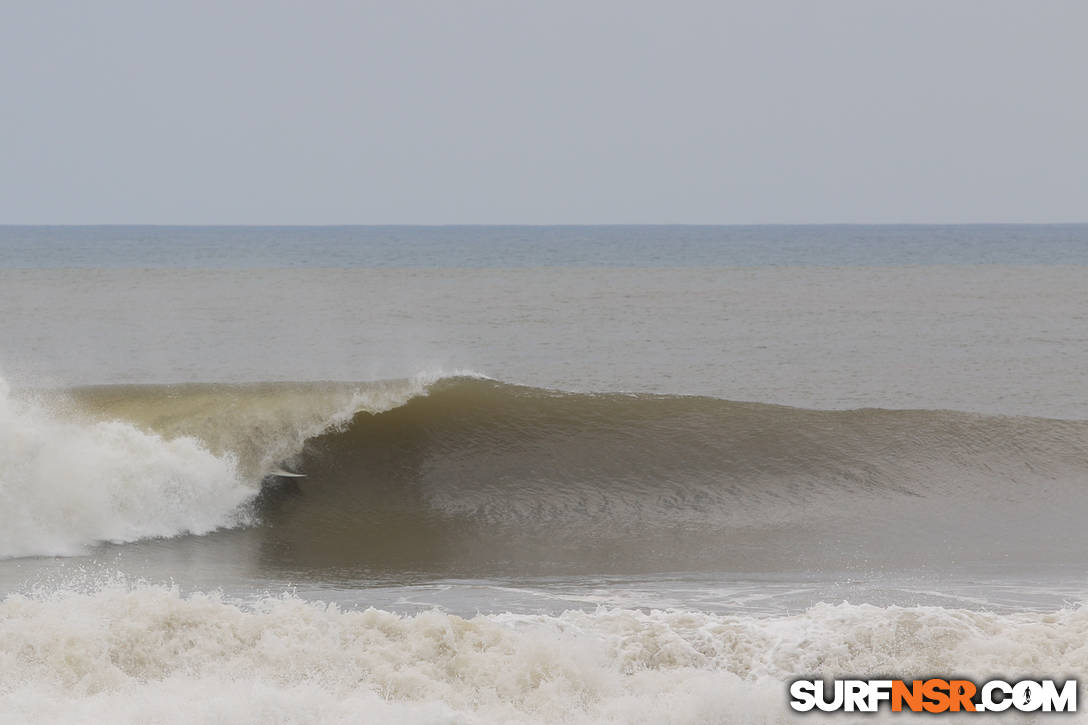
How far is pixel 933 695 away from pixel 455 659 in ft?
7.78

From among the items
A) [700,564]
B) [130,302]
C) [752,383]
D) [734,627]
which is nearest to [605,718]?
[734,627]

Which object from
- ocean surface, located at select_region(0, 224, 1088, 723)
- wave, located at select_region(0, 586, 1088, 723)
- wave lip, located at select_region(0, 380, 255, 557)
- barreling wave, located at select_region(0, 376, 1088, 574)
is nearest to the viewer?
wave, located at select_region(0, 586, 1088, 723)

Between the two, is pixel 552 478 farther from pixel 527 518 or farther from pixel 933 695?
pixel 933 695

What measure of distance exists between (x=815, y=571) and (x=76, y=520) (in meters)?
5.85

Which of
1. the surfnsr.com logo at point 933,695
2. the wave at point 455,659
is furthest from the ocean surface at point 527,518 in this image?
the surfnsr.com logo at point 933,695

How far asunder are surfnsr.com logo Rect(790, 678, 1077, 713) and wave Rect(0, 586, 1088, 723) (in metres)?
0.11

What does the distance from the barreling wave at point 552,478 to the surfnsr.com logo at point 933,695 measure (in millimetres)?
3095

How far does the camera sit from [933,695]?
5.54m

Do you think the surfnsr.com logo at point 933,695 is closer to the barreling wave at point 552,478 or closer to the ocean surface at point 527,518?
the ocean surface at point 527,518

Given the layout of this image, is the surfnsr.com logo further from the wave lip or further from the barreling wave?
the wave lip


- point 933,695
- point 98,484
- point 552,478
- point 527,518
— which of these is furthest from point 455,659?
point 552,478

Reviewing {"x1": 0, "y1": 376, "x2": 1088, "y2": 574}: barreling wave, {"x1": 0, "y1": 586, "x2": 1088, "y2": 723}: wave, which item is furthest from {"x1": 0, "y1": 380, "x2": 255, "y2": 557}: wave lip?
{"x1": 0, "y1": 586, "x2": 1088, "y2": 723}: wave

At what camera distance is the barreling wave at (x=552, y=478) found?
30.4ft

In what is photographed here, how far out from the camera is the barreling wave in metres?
9.26
